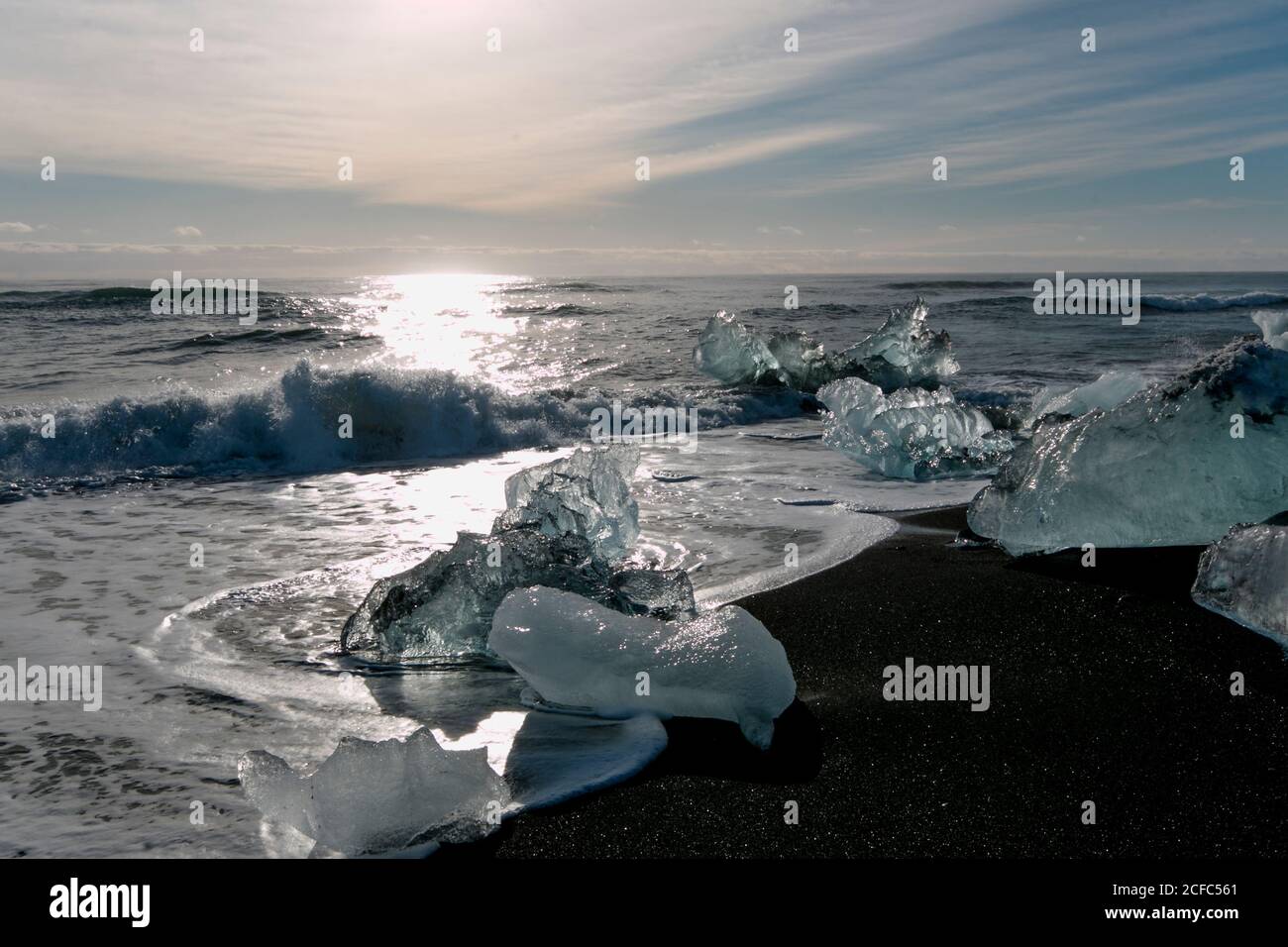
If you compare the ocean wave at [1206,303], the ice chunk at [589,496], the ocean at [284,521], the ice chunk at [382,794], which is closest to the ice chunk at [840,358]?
the ocean at [284,521]

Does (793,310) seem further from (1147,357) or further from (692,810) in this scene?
(692,810)

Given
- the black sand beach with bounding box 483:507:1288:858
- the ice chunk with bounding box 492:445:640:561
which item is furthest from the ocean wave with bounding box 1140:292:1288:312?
the black sand beach with bounding box 483:507:1288:858

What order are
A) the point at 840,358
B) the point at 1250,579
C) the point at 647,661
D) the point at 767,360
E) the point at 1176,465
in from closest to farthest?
the point at 647,661 < the point at 1250,579 < the point at 1176,465 < the point at 767,360 < the point at 840,358

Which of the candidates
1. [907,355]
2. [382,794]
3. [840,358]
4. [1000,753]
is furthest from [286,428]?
[907,355]

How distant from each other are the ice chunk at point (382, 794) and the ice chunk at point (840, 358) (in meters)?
11.0

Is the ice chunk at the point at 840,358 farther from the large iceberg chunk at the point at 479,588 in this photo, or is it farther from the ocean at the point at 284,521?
the large iceberg chunk at the point at 479,588

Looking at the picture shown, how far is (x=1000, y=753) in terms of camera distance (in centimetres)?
265

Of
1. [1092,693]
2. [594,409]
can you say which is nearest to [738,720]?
[1092,693]

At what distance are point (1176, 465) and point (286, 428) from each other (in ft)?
24.2

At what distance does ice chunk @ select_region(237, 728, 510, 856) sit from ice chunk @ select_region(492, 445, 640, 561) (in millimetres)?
2318

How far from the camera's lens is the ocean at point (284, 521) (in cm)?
280

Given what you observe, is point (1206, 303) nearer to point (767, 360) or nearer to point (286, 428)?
point (767, 360)

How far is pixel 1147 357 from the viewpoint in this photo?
1559cm
